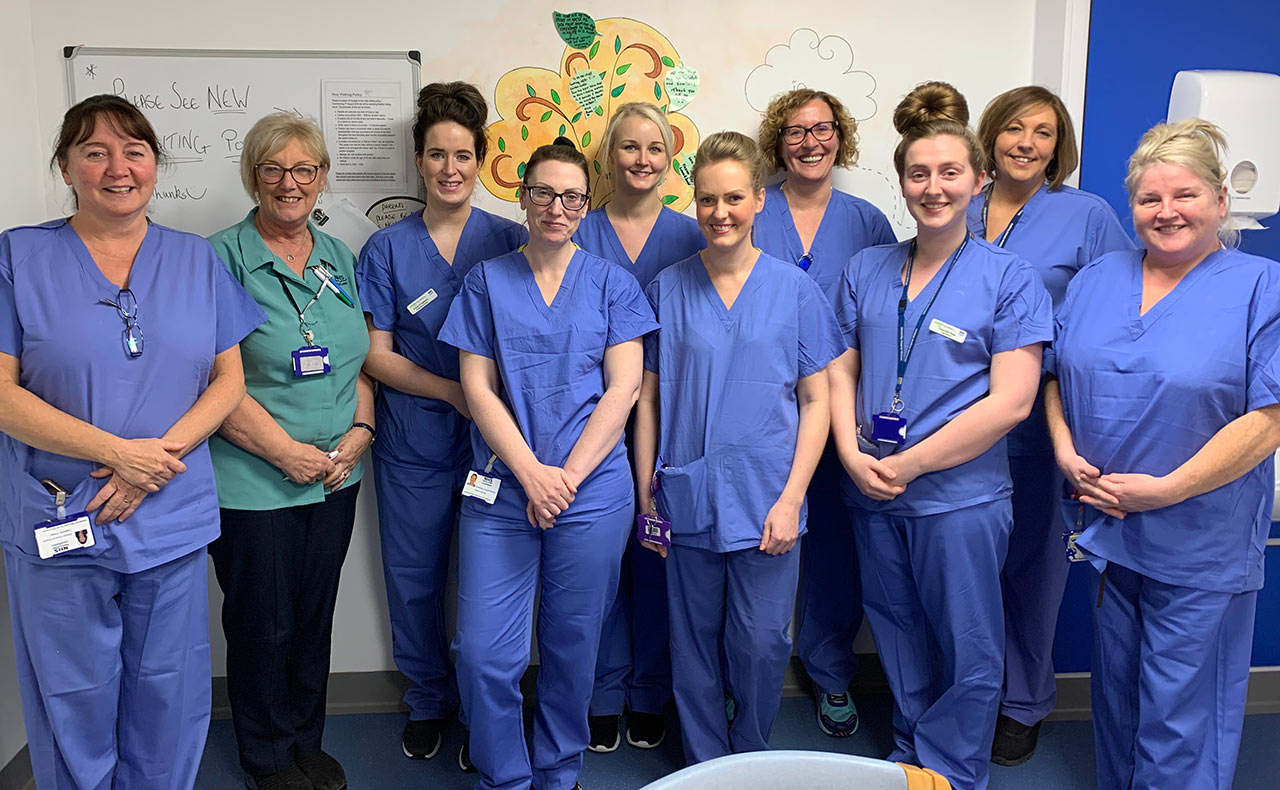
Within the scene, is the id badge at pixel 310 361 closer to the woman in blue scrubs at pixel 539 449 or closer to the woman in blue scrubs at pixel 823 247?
the woman in blue scrubs at pixel 539 449

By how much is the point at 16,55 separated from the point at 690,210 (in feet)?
5.77

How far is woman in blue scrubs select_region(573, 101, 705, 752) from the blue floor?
0.34ft

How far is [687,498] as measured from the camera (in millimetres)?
2107

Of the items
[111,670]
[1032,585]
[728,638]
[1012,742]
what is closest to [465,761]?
[728,638]

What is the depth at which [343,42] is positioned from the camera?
2537mm

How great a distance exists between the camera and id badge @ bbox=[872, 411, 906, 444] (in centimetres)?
208

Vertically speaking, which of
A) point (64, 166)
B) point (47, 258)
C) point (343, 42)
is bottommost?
point (47, 258)

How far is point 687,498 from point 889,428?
1.55 feet

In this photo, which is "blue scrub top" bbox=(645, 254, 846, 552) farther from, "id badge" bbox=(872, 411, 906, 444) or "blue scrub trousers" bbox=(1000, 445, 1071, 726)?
"blue scrub trousers" bbox=(1000, 445, 1071, 726)

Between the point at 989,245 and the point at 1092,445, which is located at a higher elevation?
the point at 989,245

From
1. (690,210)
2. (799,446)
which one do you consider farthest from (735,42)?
(799,446)

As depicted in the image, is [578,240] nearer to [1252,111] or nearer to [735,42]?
[735,42]

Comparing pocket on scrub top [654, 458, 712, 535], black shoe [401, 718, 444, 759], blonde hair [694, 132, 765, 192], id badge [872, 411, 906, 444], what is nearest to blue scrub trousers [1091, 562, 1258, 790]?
id badge [872, 411, 906, 444]

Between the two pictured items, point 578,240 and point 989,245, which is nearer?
point 989,245
